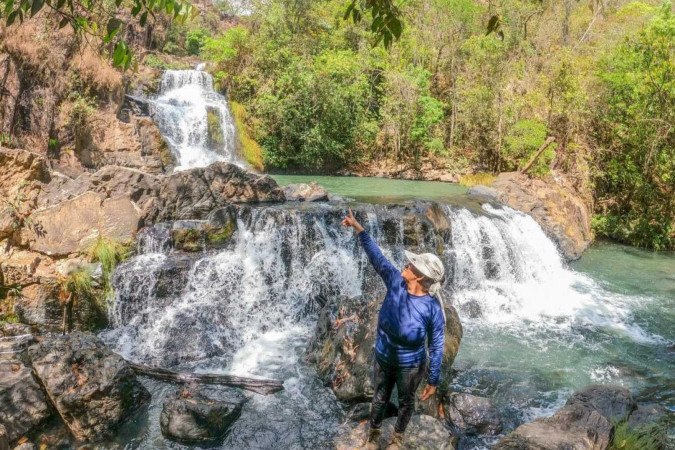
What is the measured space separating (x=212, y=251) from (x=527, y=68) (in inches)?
662

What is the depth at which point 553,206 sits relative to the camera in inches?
515

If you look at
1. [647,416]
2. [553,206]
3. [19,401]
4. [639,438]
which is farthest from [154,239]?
[553,206]

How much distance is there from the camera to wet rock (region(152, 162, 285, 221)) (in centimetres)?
875

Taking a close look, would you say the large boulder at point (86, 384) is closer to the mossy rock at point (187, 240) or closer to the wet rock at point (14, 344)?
the wet rock at point (14, 344)

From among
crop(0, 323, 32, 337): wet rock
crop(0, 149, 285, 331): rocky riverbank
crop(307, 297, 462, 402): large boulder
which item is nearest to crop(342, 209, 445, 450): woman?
crop(307, 297, 462, 402): large boulder

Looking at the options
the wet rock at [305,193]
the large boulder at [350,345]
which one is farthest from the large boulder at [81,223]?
the large boulder at [350,345]

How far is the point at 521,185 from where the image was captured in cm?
1394

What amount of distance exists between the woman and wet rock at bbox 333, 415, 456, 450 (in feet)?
1.62

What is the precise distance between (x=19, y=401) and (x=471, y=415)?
4629 mm

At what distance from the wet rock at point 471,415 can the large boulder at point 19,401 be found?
420 cm

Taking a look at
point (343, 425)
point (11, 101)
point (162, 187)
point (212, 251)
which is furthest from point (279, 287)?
point (11, 101)

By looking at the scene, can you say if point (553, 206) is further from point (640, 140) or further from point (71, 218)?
point (71, 218)

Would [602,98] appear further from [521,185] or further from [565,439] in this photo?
[565,439]

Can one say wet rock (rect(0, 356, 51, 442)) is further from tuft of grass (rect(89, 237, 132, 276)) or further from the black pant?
the black pant
